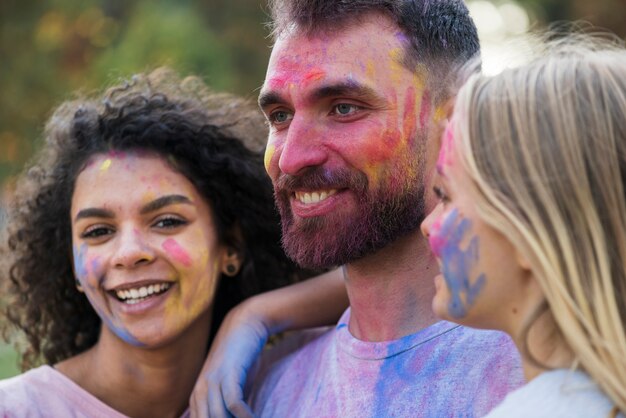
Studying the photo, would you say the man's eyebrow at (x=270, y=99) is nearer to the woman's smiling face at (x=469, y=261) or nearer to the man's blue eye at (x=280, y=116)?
the man's blue eye at (x=280, y=116)

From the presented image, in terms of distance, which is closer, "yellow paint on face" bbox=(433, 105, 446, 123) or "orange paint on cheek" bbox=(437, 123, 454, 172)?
"orange paint on cheek" bbox=(437, 123, 454, 172)

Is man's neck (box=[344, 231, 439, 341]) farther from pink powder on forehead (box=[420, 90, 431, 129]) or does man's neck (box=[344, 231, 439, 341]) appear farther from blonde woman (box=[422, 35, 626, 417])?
blonde woman (box=[422, 35, 626, 417])

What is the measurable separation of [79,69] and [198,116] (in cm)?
1163

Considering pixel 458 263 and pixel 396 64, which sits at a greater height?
pixel 396 64

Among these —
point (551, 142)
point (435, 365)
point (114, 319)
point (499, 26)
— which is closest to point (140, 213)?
point (114, 319)

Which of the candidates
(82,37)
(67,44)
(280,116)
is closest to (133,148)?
(280,116)

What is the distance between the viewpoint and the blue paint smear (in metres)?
2.10

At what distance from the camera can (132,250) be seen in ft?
11.0

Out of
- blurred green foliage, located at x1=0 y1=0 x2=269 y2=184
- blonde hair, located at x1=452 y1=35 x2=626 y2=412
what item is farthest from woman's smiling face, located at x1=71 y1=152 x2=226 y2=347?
blurred green foliage, located at x1=0 y1=0 x2=269 y2=184

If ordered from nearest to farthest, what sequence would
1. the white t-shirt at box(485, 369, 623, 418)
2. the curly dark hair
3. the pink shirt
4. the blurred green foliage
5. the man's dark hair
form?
1. the white t-shirt at box(485, 369, 623, 418)
2. the man's dark hair
3. the pink shirt
4. the curly dark hair
5. the blurred green foliage

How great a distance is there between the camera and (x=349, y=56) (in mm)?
2850

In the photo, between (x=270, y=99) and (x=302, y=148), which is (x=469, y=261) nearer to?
(x=302, y=148)

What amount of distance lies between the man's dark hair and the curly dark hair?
0.83 meters

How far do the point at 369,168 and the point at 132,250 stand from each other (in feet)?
3.43
